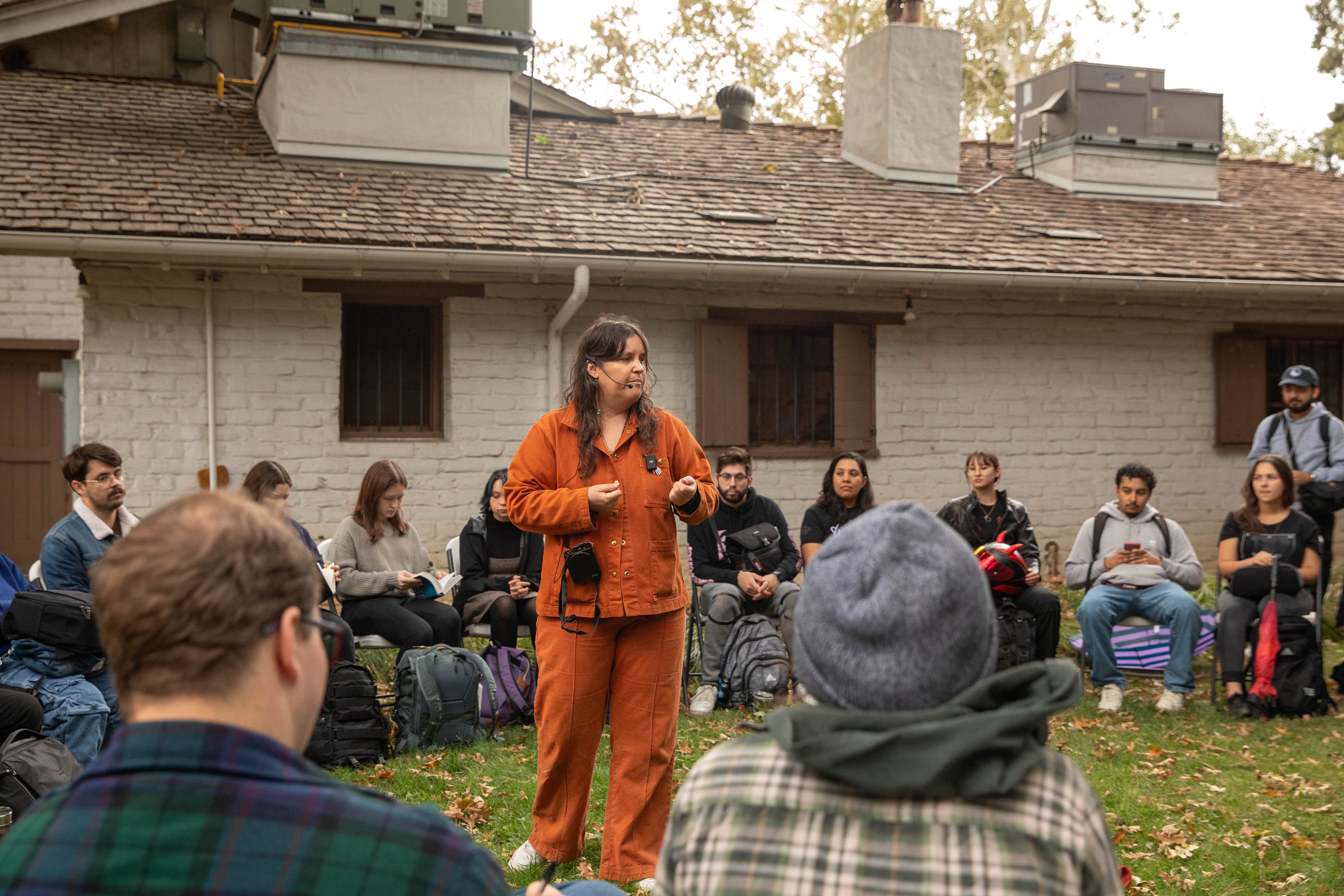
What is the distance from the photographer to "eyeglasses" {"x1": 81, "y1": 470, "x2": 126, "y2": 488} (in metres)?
5.51

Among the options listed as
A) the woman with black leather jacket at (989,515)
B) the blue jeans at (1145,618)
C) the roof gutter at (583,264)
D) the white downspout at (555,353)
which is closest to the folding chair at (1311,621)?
the blue jeans at (1145,618)

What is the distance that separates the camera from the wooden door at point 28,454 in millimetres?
12164

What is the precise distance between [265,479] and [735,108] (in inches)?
336

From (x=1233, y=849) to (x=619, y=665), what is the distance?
2.54 meters

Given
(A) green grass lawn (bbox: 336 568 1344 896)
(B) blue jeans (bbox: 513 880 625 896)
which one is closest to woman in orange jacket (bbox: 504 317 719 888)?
(A) green grass lawn (bbox: 336 568 1344 896)

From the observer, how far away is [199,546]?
4.36 ft

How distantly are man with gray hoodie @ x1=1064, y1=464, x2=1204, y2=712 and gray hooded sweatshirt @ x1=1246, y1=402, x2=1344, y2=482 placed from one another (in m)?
1.10

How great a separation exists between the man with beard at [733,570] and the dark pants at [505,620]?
106 cm

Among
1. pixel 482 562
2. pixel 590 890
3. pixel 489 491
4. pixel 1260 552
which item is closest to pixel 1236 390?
pixel 1260 552

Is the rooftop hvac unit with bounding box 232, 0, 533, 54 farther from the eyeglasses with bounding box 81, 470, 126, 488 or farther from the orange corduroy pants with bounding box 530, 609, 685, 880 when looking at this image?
the orange corduroy pants with bounding box 530, 609, 685, 880

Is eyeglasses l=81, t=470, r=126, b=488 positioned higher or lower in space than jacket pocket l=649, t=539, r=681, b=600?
higher

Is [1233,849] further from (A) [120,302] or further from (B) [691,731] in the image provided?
(A) [120,302]

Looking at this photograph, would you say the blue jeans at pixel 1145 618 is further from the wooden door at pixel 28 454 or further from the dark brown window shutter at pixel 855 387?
the wooden door at pixel 28 454

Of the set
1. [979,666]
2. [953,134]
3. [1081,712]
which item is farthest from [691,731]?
[953,134]
